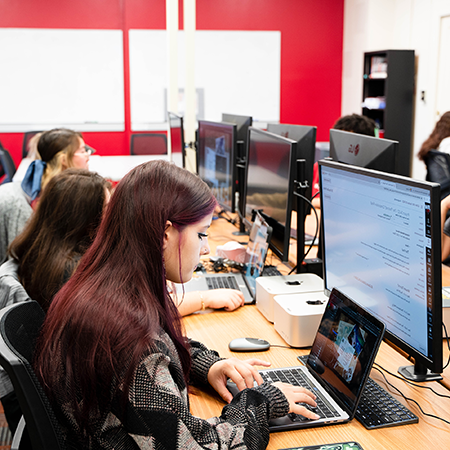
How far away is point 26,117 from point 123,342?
20.5 feet

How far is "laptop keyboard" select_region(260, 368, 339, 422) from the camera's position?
104cm

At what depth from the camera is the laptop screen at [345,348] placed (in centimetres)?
100

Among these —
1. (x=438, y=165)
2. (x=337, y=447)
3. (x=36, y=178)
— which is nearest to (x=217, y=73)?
(x=438, y=165)

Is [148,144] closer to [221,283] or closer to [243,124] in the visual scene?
[243,124]

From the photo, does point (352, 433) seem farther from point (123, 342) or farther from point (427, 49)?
point (427, 49)

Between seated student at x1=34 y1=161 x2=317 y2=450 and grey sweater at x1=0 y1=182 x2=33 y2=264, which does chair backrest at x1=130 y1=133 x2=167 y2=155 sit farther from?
seated student at x1=34 y1=161 x2=317 y2=450

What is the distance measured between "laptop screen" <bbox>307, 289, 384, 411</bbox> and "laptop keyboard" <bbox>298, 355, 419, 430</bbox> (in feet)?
0.15

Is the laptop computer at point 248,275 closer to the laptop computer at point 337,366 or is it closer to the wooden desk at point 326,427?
the wooden desk at point 326,427

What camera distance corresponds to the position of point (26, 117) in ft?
21.1

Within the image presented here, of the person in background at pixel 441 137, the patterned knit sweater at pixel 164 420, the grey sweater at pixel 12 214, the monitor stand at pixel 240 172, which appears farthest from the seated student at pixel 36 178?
the person in background at pixel 441 137

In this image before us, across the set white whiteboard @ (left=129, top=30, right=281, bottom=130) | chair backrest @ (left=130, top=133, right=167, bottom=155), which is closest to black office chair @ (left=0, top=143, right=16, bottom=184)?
chair backrest @ (left=130, top=133, right=167, bottom=155)

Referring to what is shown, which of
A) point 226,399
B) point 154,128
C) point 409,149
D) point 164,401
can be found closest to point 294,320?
point 226,399

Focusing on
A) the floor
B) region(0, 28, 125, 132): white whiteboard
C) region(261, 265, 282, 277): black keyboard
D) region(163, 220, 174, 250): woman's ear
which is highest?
region(0, 28, 125, 132): white whiteboard

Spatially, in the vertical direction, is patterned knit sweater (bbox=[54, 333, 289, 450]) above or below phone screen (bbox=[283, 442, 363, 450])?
above
